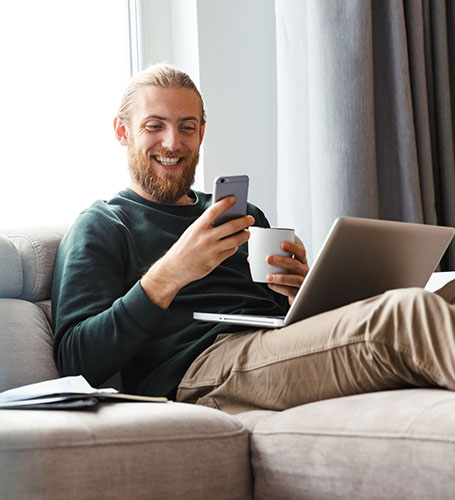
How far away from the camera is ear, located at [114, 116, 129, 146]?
2.06 metres

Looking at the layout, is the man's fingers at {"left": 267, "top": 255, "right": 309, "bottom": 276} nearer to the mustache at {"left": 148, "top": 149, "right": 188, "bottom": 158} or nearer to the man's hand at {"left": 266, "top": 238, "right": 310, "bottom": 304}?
the man's hand at {"left": 266, "top": 238, "right": 310, "bottom": 304}

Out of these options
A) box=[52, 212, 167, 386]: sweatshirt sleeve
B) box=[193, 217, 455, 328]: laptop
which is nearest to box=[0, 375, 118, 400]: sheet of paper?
box=[52, 212, 167, 386]: sweatshirt sleeve


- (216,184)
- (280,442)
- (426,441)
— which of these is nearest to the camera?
(426,441)

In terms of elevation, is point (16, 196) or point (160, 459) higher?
point (16, 196)

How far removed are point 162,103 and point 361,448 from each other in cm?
115

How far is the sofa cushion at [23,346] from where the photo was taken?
1.60 m

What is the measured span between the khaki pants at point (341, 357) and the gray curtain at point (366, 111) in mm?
969

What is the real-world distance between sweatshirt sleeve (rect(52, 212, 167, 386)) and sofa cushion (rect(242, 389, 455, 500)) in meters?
0.37

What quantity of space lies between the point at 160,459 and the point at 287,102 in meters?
1.71

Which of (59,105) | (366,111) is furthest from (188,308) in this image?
(366,111)

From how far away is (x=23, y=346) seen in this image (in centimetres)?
164

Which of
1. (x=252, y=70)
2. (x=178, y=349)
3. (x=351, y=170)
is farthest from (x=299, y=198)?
(x=178, y=349)

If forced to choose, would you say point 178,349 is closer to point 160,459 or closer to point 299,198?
point 160,459

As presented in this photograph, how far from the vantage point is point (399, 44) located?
2518 millimetres
